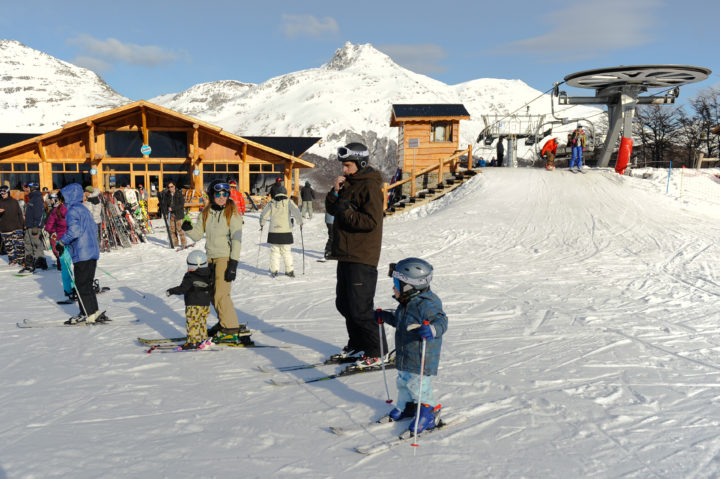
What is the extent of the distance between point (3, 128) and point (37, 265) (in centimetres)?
9110

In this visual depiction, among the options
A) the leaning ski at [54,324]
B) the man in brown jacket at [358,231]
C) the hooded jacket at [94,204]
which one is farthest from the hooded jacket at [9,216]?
the man in brown jacket at [358,231]

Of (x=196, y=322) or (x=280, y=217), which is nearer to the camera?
(x=196, y=322)

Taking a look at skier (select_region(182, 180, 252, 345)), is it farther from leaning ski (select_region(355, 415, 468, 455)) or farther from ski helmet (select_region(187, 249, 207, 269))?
leaning ski (select_region(355, 415, 468, 455))

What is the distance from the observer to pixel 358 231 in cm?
414

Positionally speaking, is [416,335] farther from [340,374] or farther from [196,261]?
[196,261]

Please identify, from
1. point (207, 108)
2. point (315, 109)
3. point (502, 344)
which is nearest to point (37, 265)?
Answer: point (502, 344)

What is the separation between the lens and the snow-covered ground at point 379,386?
9.55 feet

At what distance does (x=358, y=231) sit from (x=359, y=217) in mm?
141

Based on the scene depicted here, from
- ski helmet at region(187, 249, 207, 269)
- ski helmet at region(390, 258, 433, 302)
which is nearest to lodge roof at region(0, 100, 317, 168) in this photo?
ski helmet at region(187, 249, 207, 269)

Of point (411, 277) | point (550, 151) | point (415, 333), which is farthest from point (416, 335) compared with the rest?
point (550, 151)

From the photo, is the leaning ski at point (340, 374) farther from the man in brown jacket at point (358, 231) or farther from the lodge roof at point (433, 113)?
the lodge roof at point (433, 113)

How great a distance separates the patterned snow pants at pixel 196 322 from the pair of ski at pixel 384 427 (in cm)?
233

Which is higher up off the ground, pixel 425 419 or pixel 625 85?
pixel 625 85

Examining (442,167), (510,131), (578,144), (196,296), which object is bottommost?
(196,296)
